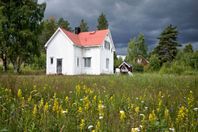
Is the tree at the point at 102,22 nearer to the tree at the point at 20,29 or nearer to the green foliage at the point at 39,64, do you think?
the green foliage at the point at 39,64

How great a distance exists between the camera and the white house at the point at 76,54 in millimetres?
32856

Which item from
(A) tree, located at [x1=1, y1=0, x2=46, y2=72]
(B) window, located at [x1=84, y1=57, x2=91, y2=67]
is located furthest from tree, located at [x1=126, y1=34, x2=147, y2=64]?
(A) tree, located at [x1=1, y1=0, x2=46, y2=72]

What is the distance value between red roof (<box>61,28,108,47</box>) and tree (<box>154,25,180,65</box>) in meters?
20.3

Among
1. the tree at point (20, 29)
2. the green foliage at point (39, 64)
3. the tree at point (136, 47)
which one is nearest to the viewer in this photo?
the tree at point (20, 29)

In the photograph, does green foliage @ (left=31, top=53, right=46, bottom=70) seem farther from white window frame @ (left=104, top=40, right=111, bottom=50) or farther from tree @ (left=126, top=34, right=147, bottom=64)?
tree @ (left=126, top=34, right=147, bottom=64)

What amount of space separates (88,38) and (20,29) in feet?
33.8

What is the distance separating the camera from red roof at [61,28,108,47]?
111 ft

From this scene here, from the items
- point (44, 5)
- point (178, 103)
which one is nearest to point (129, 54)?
point (44, 5)

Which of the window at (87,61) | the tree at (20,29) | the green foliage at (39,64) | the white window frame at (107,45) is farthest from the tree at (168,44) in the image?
the tree at (20,29)

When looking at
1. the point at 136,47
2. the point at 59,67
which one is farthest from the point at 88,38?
the point at 136,47

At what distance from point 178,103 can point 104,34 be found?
30.9 metres

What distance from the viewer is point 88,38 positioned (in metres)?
36.0

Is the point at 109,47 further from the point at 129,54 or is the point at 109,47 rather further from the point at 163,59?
the point at 129,54

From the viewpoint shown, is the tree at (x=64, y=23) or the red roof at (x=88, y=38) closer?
the red roof at (x=88, y=38)
